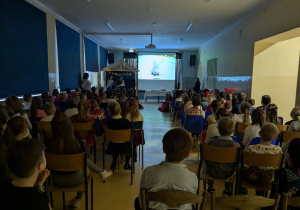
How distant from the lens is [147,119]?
774cm

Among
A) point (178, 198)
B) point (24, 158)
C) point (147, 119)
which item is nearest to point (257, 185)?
point (178, 198)

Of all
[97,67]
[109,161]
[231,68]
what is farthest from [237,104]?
[97,67]

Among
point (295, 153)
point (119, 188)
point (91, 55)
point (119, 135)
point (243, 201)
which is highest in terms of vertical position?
point (91, 55)

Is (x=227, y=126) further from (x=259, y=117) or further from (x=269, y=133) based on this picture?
(x=259, y=117)

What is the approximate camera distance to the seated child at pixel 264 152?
2.15 metres

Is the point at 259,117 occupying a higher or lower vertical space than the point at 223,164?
higher

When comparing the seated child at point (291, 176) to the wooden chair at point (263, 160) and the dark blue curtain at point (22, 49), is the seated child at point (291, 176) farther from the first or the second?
the dark blue curtain at point (22, 49)

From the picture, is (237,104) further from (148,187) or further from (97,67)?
(97,67)

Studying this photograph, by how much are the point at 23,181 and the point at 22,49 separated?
4.89m

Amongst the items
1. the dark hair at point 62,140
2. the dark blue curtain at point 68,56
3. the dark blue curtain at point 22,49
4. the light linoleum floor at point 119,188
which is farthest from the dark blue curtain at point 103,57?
the dark hair at point 62,140

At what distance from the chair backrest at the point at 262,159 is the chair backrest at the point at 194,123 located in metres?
2.22

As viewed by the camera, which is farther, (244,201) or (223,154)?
(223,154)

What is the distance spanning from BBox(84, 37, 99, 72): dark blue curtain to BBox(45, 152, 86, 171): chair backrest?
924cm

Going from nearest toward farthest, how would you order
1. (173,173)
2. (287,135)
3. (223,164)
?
(173,173) → (223,164) → (287,135)
